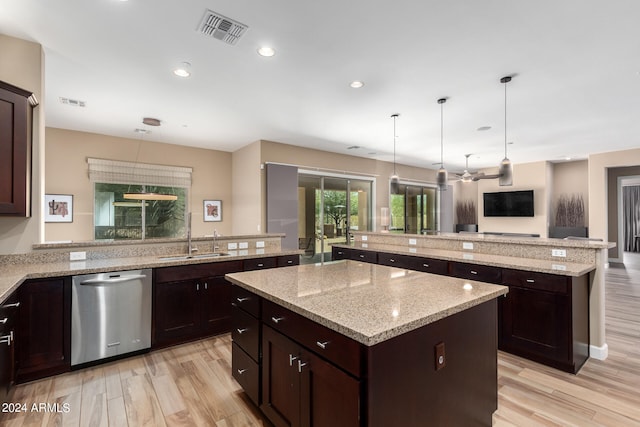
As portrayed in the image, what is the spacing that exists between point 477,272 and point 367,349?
7.56 feet

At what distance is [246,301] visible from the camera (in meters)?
2.05

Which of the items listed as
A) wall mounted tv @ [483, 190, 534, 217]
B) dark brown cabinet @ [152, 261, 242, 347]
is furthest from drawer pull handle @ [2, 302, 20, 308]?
wall mounted tv @ [483, 190, 534, 217]

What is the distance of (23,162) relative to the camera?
2498 millimetres

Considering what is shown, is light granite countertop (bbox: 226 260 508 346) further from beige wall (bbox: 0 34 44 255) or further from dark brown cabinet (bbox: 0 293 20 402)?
beige wall (bbox: 0 34 44 255)

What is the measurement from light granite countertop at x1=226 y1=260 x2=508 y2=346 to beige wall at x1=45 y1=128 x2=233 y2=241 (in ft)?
14.9

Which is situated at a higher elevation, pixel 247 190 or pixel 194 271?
pixel 247 190

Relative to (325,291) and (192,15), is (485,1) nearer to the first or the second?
(192,15)

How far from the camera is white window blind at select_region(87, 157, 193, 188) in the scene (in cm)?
532

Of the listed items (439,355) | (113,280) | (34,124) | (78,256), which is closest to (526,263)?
(439,355)

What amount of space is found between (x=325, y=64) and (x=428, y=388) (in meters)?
2.75

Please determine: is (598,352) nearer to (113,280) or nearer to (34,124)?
(113,280)

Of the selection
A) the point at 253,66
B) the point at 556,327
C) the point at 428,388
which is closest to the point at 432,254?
the point at 556,327

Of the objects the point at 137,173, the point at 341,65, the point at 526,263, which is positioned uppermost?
the point at 341,65

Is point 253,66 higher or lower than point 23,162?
higher
